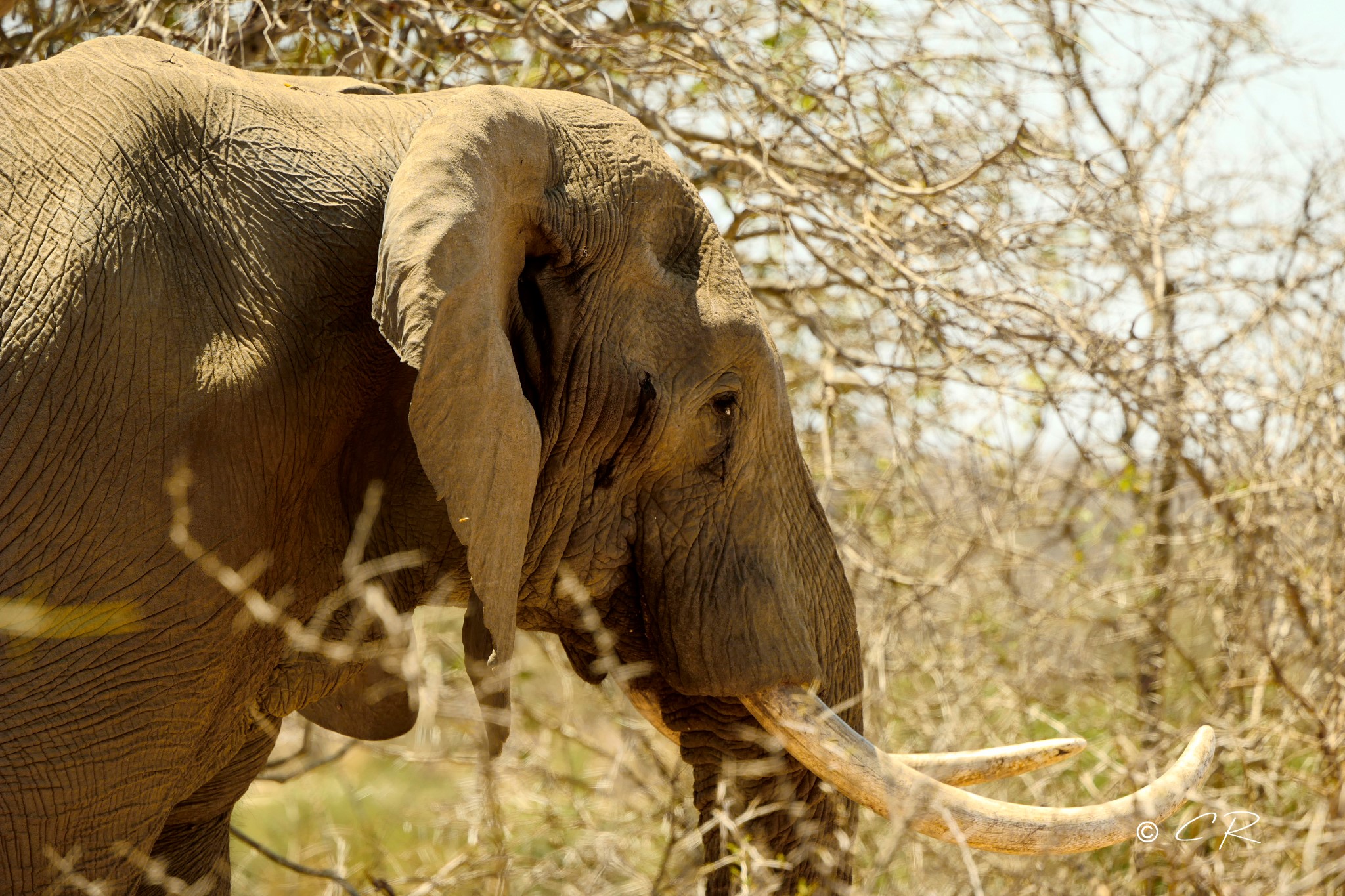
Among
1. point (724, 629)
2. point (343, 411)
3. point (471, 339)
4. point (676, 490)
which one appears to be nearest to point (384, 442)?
point (343, 411)

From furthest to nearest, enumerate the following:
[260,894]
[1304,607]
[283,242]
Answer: [260,894] < [1304,607] < [283,242]

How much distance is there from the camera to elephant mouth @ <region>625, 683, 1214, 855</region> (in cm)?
274

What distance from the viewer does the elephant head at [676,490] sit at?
270cm

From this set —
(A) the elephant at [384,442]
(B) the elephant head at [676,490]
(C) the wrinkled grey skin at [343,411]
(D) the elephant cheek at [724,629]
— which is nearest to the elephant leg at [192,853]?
(A) the elephant at [384,442]

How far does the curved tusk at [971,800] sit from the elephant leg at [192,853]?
1368 millimetres

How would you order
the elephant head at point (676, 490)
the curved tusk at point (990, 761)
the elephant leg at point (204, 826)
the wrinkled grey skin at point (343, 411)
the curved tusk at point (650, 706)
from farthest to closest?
1. the elephant leg at point (204, 826)
2. the curved tusk at point (650, 706)
3. the curved tusk at point (990, 761)
4. the elephant head at point (676, 490)
5. the wrinkled grey skin at point (343, 411)

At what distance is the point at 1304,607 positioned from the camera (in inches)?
188

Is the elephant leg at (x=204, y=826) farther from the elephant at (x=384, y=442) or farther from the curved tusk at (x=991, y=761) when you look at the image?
the curved tusk at (x=991, y=761)

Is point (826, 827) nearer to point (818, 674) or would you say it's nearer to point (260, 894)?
point (818, 674)

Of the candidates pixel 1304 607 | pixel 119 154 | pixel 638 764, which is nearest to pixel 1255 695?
pixel 1304 607

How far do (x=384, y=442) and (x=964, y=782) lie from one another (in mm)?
1306

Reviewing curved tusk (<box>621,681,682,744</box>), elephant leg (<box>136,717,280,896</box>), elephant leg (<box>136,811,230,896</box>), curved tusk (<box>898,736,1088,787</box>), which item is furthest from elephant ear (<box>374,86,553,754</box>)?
elephant leg (<box>136,811,230,896</box>)

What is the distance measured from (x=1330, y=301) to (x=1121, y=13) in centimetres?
141

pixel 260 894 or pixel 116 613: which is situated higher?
pixel 116 613
